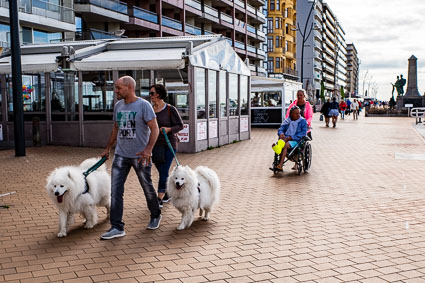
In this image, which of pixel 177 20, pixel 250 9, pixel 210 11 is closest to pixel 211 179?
pixel 177 20

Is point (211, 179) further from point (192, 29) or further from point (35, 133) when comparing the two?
point (192, 29)

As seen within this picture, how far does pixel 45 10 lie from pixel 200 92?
63.7 ft

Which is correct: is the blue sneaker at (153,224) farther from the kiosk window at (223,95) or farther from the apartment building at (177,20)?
the apartment building at (177,20)

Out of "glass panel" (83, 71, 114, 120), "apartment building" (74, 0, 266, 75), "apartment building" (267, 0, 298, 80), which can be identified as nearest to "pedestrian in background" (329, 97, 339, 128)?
"apartment building" (74, 0, 266, 75)

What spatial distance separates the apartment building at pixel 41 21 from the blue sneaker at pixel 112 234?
82.1 ft

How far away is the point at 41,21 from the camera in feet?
97.8

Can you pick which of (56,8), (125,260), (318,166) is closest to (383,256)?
(125,260)

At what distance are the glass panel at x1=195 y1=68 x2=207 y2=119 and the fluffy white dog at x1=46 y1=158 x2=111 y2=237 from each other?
8838mm

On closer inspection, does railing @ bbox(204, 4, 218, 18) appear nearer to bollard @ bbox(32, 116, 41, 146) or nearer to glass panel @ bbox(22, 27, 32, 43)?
glass panel @ bbox(22, 27, 32, 43)

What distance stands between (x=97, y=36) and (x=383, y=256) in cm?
3223

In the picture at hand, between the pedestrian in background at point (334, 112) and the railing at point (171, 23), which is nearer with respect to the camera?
the pedestrian in background at point (334, 112)

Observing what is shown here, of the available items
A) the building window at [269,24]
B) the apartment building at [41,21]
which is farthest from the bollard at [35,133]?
the building window at [269,24]

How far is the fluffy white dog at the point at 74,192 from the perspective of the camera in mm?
5484

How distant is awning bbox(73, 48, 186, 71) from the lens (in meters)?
13.9
